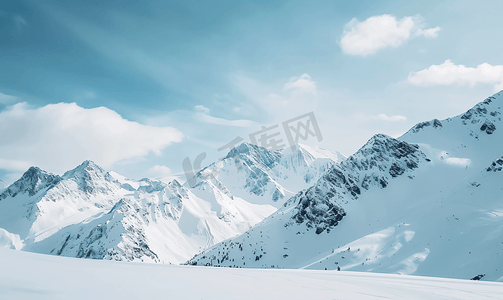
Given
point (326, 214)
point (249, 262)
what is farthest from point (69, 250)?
point (326, 214)

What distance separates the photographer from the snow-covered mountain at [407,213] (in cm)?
3900

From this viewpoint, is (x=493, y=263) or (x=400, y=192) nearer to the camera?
(x=493, y=263)

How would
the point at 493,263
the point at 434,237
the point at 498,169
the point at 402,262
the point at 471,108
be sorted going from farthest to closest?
the point at 471,108, the point at 498,169, the point at 434,237, the point at 402,262, the point at 493,263

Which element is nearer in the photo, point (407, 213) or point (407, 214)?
point (407, 214)

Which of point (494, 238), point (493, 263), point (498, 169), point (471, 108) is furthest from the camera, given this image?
point (471, 108)

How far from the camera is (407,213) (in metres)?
54.6

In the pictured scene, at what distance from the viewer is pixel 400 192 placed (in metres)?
63.8

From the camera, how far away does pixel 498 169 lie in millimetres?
55438

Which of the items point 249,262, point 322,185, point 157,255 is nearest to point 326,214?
point 322,185

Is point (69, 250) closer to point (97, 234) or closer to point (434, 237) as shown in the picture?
point (97, 234)

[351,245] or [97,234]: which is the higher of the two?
[97,234]

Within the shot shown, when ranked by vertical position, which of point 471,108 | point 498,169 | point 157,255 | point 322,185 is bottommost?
point 157,255

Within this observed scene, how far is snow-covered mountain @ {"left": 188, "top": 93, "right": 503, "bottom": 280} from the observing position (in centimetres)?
3900

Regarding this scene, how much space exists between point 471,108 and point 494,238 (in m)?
71.8
